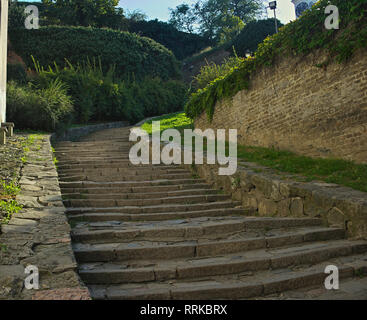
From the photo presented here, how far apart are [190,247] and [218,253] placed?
31cm

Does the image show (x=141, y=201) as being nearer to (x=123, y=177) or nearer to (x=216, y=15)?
(x=123, y=177)

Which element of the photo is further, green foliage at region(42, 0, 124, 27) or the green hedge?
green foliage at region(42, 0, 124, 27)

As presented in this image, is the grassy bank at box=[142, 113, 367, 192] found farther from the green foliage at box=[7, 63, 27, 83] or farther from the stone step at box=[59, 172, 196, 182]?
the green foliage at box=[7, 63, 27, 83]

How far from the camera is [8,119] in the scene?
11297 millimetres

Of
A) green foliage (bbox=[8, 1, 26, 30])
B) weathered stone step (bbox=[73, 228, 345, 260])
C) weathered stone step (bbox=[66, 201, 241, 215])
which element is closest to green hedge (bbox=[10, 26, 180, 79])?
green foliage (bbox=[8, 1, 26, 30])

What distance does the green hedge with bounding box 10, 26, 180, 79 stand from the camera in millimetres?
22047

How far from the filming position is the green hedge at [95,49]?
22047mm

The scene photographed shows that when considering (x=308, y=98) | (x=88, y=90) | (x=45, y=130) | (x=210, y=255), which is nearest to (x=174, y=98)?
(x=88, y=90)

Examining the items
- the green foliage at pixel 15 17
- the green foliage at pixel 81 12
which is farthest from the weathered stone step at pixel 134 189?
the green foliage at pixel 81 12

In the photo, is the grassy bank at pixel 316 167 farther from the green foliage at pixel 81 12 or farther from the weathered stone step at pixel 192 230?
the green foliage at pixel 81 12

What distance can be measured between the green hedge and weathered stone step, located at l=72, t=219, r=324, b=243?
20.0 metres

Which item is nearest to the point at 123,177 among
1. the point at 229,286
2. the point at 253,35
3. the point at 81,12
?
the point at 229,286

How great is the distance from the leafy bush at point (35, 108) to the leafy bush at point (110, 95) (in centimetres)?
215

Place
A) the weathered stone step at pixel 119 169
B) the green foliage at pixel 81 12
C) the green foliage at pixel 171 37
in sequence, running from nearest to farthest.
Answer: the weathered stone step at pixel 119 169 → the green foliage at pixel 81 12 → the green foliage at pixel 171 37
